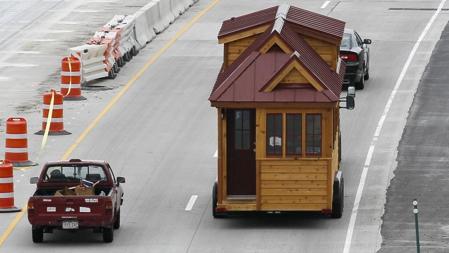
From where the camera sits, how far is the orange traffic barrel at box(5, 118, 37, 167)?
117 feet

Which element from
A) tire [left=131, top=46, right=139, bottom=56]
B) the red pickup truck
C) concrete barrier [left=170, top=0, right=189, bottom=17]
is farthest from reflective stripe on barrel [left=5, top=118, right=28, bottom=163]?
concrete barrier [left=170, top=0, right=189, bottom=17]

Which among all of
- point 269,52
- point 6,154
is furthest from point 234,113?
point 6,154

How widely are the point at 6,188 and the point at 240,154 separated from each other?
4444 millimetres

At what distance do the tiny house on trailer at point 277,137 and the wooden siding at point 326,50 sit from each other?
4.32ft

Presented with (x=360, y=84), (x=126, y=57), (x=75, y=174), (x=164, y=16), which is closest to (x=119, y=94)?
(x=126, y=57)

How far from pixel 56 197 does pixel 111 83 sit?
17321 mm

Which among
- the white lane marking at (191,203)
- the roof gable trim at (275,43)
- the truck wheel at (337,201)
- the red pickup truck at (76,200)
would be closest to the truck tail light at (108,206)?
the red pickup truck at (76,200)

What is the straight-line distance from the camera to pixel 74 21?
55.9 m

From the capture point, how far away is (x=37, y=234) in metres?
29.8

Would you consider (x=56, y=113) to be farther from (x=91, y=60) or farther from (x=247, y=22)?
(x=247, y=22)

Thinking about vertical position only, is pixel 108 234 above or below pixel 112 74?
above

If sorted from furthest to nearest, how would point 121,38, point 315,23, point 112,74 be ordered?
point 121,38 → point 112,74 → point 315,23

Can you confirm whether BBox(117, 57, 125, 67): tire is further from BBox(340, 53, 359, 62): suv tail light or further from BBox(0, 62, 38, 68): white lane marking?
BBox(340, 53, 359, 62): suv tail light

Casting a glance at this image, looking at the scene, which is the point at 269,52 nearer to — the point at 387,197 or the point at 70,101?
the point at 387,197
